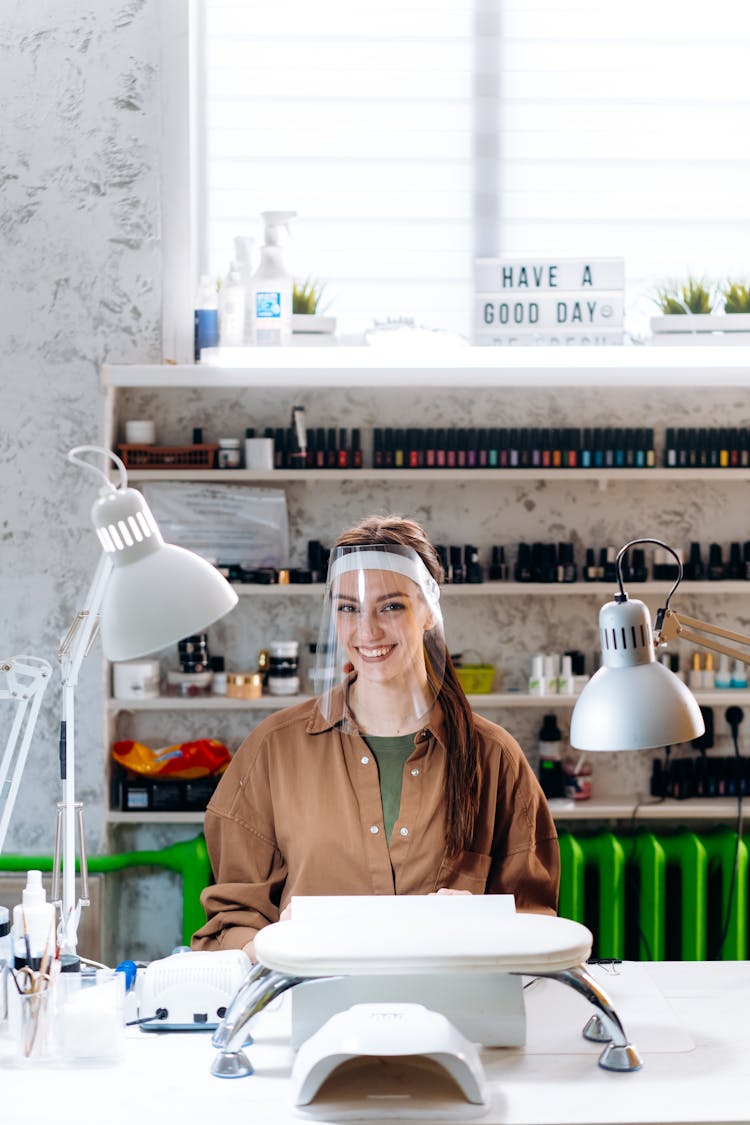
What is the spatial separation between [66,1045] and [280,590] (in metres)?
1.73

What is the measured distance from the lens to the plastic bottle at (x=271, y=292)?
10.2 ft

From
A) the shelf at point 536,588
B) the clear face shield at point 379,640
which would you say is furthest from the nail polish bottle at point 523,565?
Answer: the clear face shield at point 379,640

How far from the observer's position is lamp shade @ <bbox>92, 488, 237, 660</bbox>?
153cm

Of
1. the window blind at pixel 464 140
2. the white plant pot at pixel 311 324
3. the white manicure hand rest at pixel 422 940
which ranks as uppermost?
the window blind at pixel 464 140

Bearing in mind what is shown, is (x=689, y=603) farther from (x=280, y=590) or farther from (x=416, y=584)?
(x=416, y=584)

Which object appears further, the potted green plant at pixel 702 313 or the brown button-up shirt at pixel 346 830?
the potted green plant at pixel 702 313

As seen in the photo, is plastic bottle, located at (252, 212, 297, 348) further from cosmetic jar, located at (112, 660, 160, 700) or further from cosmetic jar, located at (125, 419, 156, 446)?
cosmetic jar, located at (112, 660, 160, 700)

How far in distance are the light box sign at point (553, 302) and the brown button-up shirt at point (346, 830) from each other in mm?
1257

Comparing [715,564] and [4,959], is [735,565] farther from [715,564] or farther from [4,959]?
[4,959]

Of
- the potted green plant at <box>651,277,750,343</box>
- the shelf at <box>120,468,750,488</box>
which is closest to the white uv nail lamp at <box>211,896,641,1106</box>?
the shelf at <box>120,468,750,488</box>

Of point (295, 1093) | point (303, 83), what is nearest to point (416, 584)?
point (295, 1093)

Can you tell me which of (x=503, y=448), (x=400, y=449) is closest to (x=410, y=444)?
(x=400, y=449)

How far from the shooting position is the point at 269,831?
2.25 m

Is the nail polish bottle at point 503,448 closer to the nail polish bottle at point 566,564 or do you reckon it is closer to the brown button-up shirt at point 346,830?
the nail polish bottle at point 566,564
